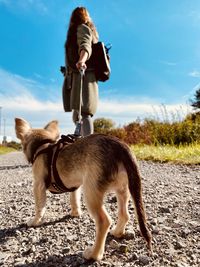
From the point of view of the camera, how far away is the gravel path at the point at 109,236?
2.96 meters

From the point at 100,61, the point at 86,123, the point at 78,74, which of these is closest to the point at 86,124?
the point at 86,123

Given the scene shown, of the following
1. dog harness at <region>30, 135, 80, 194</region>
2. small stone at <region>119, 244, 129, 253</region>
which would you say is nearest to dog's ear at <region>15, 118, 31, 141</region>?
dog harness at <region>30, 135, 80, 194</region>

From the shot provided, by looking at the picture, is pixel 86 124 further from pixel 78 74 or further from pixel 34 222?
pixel 34 222

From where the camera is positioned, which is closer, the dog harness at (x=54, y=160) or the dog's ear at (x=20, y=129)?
the dog harness at (x=54, y=160)

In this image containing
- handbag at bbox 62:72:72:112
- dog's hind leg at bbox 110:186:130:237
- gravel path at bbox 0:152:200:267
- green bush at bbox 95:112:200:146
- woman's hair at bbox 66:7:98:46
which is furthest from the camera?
green bush at bbox 95:112:200:146

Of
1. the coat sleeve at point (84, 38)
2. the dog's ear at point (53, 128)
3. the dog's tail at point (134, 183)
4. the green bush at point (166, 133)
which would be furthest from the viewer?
the green bush at point (166, 133)

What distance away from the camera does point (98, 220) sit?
2.89 metres

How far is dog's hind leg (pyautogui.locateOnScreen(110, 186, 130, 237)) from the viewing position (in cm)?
326

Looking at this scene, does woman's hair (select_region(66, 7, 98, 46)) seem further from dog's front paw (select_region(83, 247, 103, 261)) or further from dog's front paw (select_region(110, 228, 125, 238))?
dog's front paw (select_region(83, 247, 103, 261))

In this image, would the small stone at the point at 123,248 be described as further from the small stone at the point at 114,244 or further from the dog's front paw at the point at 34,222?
the dog's front paw at the point at 34,222

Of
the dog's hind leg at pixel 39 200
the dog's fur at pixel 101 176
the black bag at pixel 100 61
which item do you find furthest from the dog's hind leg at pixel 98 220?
the black bag at pixel 100 61

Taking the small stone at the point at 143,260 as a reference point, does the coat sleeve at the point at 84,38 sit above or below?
above

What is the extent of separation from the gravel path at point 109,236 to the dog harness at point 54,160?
16.1 inches

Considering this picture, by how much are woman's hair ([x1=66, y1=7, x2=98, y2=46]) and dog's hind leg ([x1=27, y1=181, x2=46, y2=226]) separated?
282 cm
